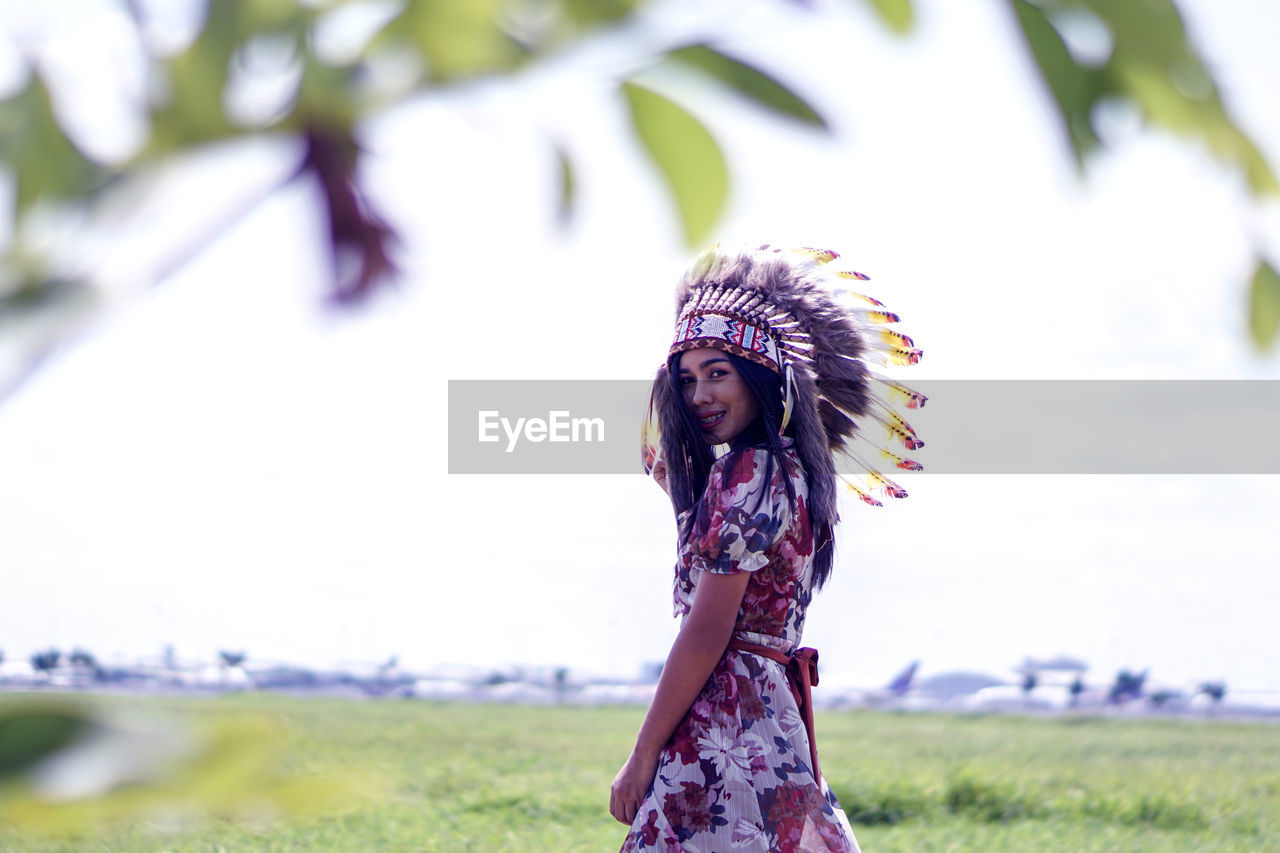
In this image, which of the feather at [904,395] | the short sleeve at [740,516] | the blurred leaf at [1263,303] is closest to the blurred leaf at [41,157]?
the blurred leaf at [1263,303]

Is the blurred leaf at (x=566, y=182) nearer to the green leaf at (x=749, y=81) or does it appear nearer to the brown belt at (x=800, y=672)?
the green leaf at (x=749, y=81)

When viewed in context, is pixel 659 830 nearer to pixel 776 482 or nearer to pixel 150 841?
pixel 776 482

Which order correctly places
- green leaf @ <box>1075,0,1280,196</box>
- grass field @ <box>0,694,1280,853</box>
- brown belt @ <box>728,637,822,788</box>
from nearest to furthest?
green leaf @ <box>1075,0,1280,196</box>
brown belt @ <box>728,637,822,788</box>
grass field @ <box>0,694,1280,853</box>

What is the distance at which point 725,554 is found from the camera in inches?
85.9

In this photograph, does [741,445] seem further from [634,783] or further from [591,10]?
[591,10]

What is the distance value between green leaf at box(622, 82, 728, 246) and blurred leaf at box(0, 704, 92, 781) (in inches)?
8.0

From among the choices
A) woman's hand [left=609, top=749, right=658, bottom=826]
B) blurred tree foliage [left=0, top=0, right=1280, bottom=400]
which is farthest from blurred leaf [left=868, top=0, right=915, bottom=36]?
woman's hand [left=609, top=749, right=658, bottom=826]

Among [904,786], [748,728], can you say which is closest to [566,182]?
[748,728]

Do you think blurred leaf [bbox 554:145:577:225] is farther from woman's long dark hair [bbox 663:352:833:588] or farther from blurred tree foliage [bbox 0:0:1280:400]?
woman's long dark hair [bbox 663:352:833:588]

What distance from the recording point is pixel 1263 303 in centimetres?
45

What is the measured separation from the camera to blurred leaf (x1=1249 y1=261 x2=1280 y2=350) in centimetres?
45

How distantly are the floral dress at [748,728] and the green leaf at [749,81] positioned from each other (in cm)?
185

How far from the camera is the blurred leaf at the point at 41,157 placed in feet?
1.06

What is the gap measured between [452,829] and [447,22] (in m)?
4.96
